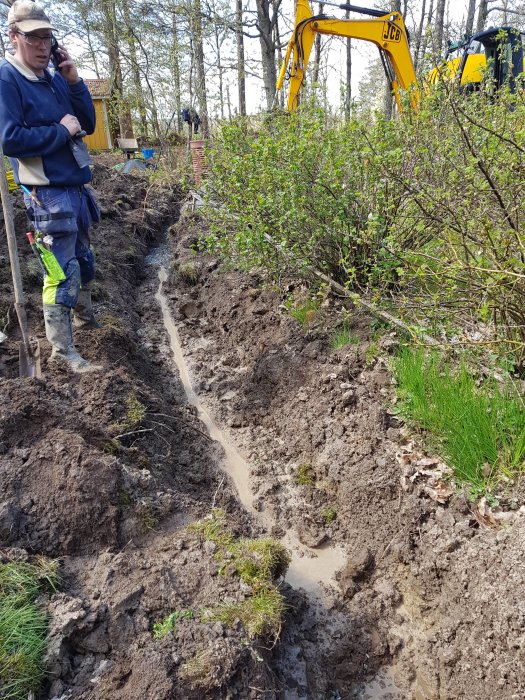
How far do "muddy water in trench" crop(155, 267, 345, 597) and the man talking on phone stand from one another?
103 centimetres

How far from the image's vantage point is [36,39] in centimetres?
301

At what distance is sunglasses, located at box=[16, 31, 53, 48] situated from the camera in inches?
117

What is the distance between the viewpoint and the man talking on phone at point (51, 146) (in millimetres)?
3014

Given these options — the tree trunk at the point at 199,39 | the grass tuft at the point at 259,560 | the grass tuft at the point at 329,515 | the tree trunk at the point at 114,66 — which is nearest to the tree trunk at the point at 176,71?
the tree trunk at the point at 199,39

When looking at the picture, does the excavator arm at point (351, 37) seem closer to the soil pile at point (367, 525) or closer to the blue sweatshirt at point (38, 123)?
the blue sweatshirt at point (38, 123)

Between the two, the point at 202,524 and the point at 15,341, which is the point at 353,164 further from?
the point at 15,341

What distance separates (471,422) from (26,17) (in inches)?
139

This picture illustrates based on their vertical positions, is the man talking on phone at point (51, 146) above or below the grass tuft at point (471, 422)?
above

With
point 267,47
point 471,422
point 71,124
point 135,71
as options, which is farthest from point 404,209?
point 267,47

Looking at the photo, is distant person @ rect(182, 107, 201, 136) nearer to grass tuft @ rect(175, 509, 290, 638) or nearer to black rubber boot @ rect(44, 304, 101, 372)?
black rubber boot @ rect(44, 304, 101, 372)

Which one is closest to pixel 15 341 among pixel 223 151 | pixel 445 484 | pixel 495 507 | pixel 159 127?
pixel 223 151

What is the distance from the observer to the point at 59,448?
2467mm

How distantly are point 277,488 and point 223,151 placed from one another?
3.70 m

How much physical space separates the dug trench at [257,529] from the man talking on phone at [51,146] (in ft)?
2.02
